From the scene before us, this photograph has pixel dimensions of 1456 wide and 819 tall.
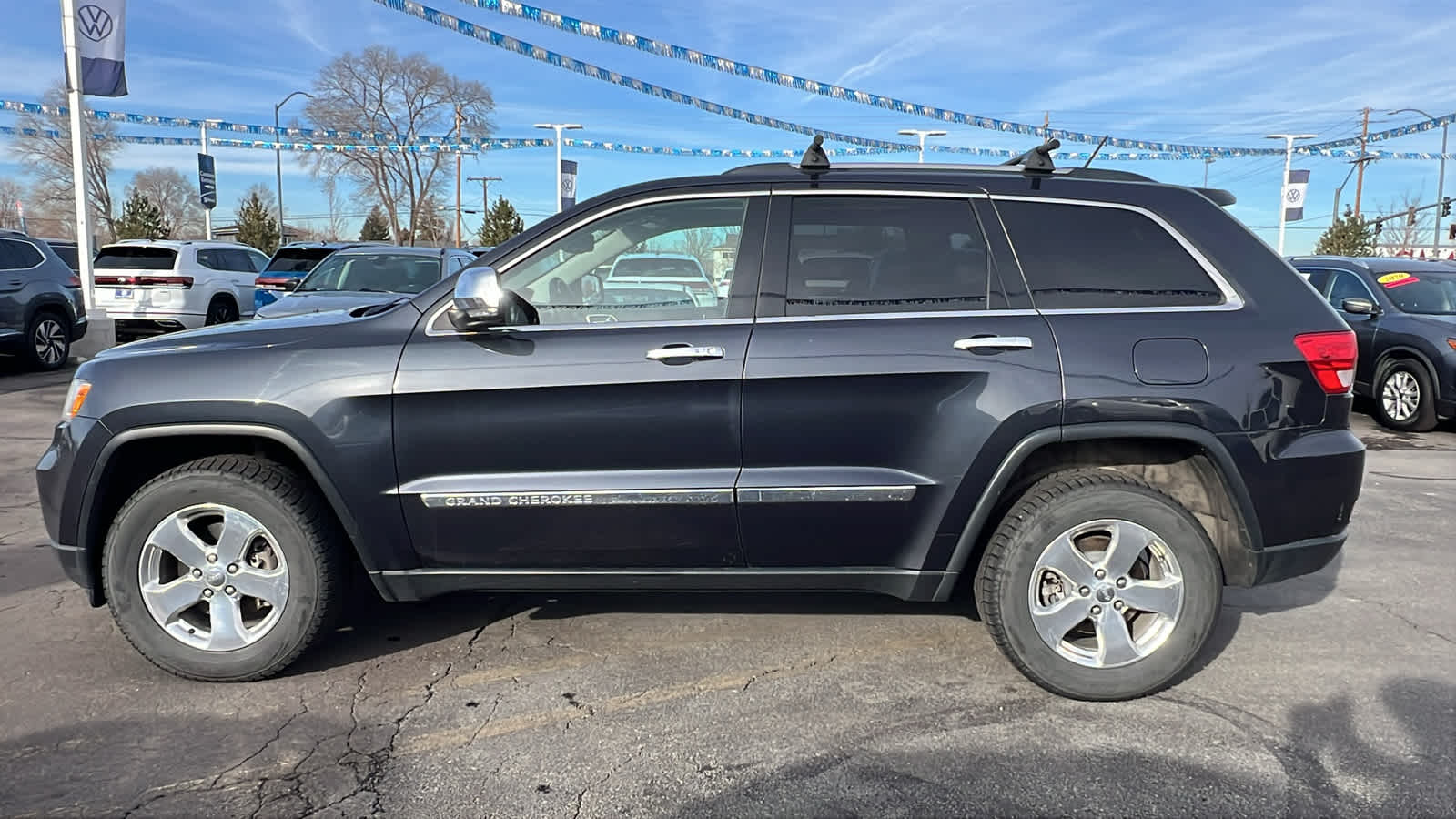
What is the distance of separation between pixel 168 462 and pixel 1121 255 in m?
3.59

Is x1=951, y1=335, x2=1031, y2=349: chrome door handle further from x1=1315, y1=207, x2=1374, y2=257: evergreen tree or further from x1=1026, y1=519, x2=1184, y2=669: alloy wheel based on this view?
x1=1315, y1=207, x2=1374, y2=257: evergreen tree

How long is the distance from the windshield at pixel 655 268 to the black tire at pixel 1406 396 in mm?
8588

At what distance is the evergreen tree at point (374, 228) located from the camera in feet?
179

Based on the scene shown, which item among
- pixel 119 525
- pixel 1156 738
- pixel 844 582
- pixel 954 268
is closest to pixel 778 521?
pixel 844 582

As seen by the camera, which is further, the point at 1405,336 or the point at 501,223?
the point at 501,223

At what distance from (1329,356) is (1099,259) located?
0.83 meters

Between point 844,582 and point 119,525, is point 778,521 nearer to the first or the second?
point 844,582

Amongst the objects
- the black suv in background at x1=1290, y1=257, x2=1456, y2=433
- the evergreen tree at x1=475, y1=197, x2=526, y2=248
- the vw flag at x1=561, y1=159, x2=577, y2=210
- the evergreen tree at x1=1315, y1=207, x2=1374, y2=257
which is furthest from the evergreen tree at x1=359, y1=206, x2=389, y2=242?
the black suv in background at x1=1290, y1=257, x2=1456, y2=433

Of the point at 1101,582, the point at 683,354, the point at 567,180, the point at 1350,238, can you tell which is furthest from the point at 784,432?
the point at 1350,238

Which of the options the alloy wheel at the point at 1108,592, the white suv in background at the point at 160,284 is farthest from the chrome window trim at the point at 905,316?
the white suv in background at the point at 160,284

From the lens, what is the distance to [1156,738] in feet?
9.95

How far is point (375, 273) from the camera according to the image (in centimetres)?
991

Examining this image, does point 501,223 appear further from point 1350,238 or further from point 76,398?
point 76,398

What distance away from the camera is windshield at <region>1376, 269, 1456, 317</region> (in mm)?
9250
